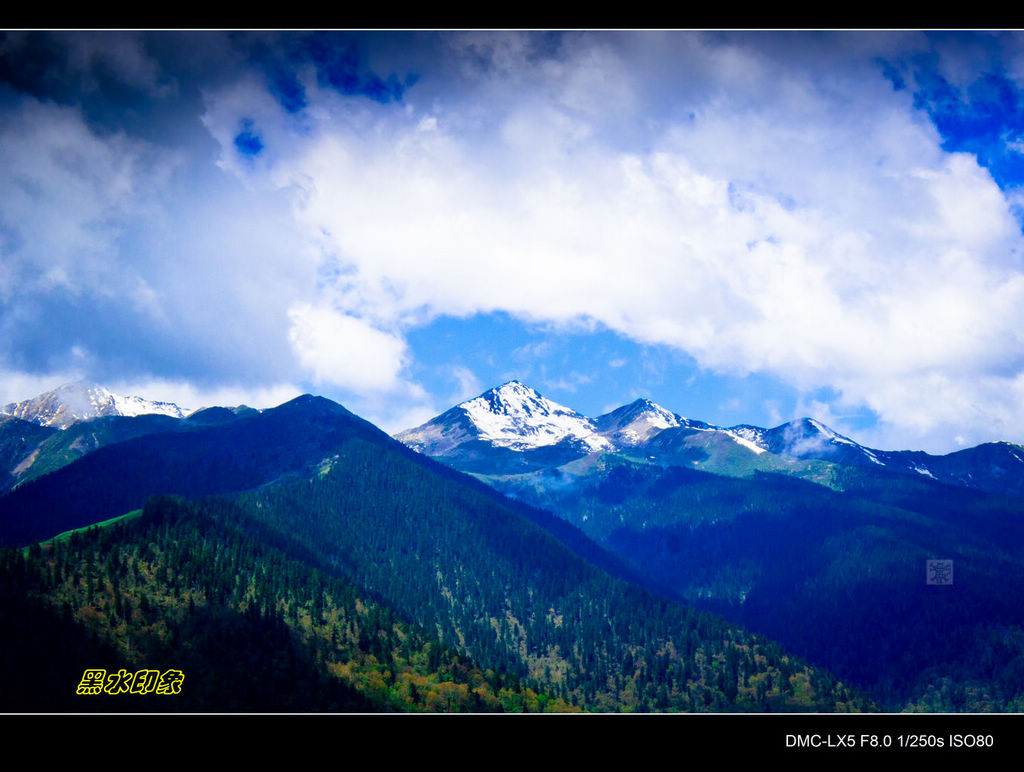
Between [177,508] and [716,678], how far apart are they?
132544 millimetres

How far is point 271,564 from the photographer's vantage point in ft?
490

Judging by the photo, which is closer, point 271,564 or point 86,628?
point 86,628

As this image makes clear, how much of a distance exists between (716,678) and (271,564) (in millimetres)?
111723
